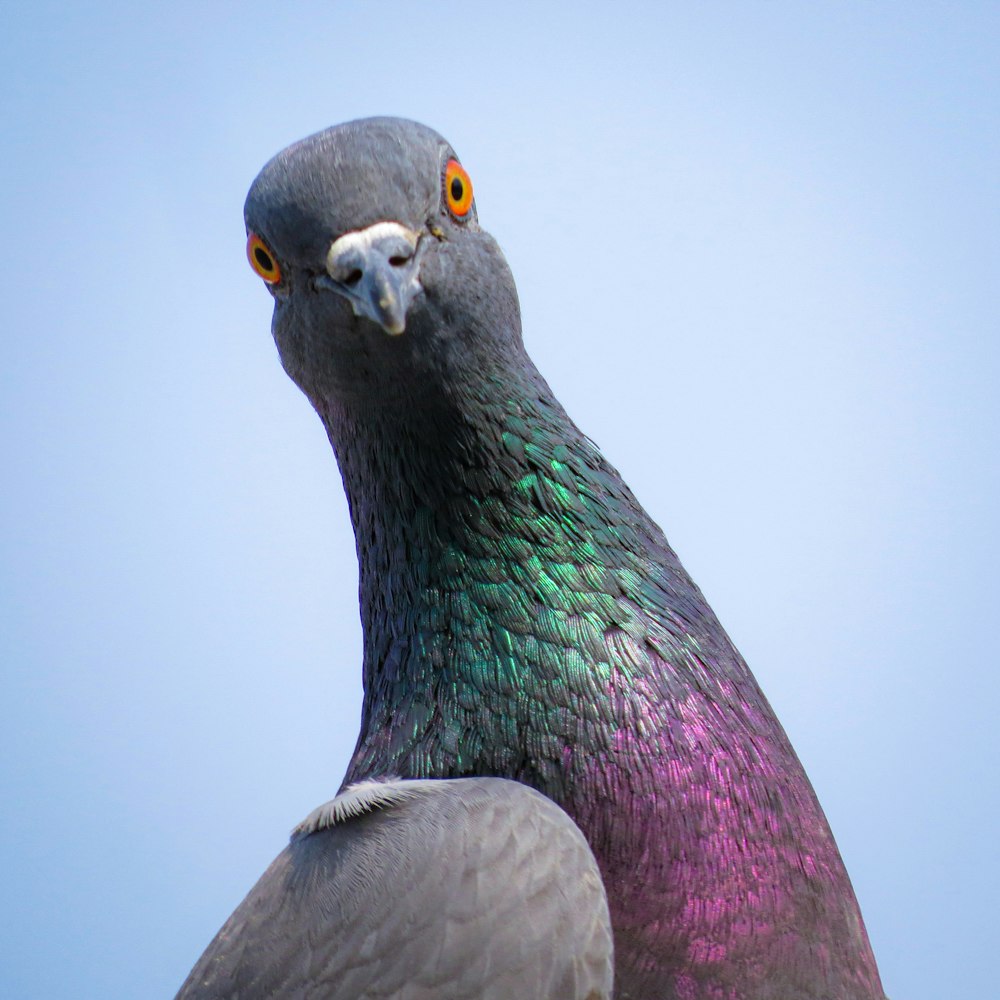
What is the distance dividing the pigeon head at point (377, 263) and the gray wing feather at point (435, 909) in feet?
2.68

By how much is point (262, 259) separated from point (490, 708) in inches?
39.8

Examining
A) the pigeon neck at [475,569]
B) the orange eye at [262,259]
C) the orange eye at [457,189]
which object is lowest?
the pigeon neck at [475,569]

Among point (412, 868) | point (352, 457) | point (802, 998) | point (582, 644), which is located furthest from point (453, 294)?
point (802, 998)

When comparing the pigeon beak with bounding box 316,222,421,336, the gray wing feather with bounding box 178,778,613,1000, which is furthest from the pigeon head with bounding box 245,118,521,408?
the gray wing feather with bounding box 178,778,613,1000

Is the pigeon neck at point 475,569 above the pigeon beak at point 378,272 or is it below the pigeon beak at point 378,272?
below

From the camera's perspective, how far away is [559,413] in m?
2.43

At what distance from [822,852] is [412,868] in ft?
2.67

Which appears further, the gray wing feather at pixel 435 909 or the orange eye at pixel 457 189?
the orange eye at pixel 457 189

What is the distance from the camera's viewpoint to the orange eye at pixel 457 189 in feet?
7.49

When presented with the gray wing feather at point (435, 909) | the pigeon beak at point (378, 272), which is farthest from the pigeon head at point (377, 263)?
the gray wing feather at point (435, 909)

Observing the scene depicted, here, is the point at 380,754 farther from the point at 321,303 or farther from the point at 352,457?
the point at 321,303

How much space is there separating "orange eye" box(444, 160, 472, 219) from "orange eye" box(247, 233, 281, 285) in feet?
1.22

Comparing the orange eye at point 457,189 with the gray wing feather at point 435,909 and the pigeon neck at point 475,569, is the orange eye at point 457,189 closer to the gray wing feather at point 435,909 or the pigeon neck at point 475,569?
the pigeon neck at point 475,569

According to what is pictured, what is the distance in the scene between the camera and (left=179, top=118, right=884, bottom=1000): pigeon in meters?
1.92
